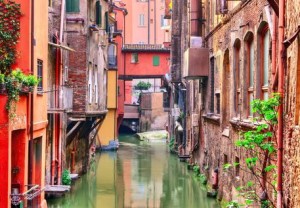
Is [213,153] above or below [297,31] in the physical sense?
below

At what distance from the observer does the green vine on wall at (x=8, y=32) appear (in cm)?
1539

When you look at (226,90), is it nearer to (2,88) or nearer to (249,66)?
(249,66)

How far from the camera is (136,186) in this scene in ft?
87.5

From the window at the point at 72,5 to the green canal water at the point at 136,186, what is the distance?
7.92m

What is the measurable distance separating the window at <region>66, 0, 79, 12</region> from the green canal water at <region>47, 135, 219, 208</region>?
312 inches

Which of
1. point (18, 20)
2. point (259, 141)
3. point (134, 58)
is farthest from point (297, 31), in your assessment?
point (134, 58)

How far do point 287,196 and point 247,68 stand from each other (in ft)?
22.4

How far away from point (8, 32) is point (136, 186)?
42.3ft

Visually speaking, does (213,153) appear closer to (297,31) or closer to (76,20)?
(76,20)

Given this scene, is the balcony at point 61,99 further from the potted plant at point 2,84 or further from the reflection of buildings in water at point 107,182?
the potted plant at point 2,84

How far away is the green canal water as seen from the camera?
21984 mm

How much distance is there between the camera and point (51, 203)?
20.9m

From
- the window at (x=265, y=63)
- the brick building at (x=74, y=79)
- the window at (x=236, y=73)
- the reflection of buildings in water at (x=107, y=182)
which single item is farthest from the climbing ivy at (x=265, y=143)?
the brick building at (x=74, y=79)

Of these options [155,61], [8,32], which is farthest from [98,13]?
[155,61]
